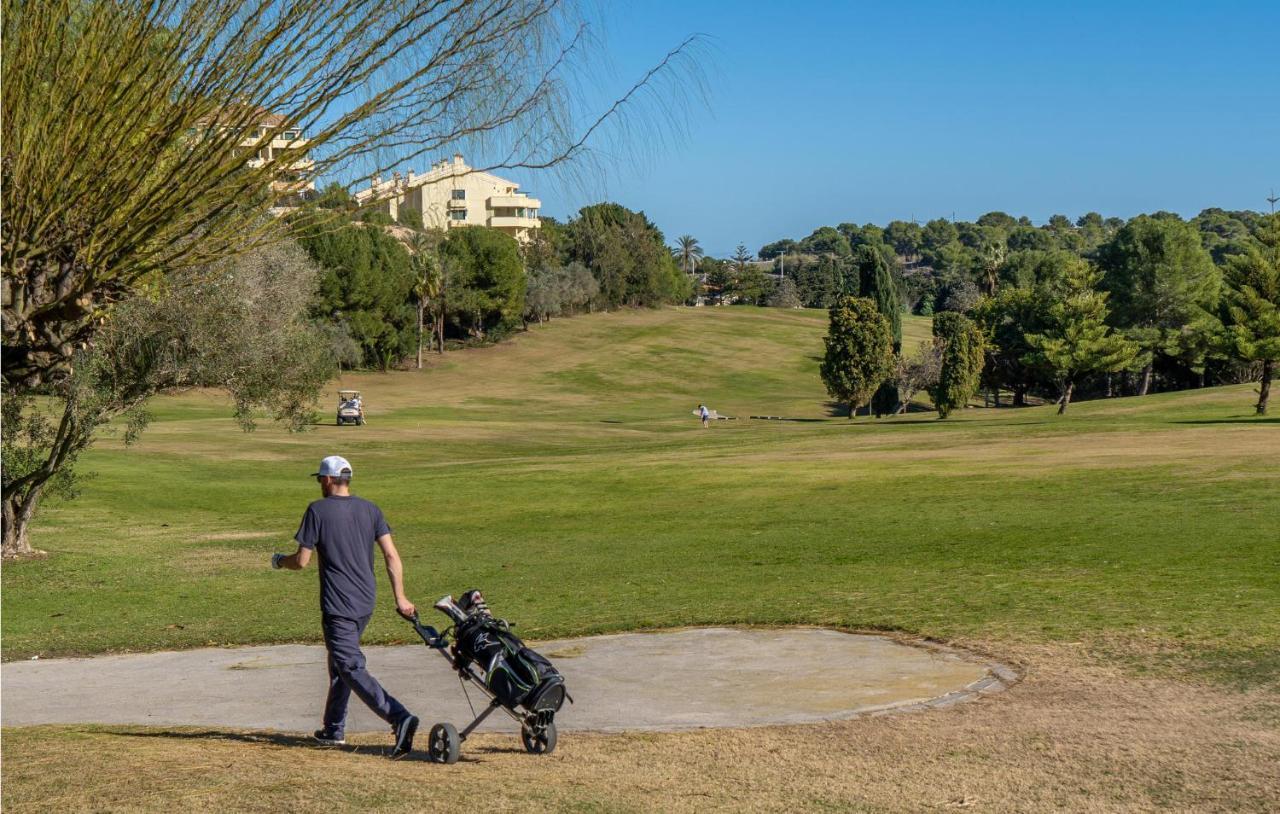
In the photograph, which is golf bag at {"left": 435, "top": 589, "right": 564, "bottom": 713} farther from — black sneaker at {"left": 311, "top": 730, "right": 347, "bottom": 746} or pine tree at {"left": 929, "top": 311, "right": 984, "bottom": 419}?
pine tree at {"left": 929, "top": 311, "right": 984, "bottom": 419}

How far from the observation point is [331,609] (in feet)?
36.0

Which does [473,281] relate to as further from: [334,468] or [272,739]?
[334,468]

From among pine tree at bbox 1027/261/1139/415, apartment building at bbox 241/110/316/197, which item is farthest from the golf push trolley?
pine tree at bbox 1027/261/1139/415

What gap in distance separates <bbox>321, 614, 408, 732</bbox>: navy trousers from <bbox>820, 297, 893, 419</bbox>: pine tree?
81890 mm

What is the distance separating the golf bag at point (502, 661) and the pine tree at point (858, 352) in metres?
82.0

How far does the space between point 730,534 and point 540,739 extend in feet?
65.2

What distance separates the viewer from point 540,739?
10.8 metres

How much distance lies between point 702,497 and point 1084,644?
76.4 ft

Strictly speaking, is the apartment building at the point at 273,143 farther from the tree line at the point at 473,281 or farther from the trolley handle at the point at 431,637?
the tree line at the point at 473,281

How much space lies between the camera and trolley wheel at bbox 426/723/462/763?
414 inches

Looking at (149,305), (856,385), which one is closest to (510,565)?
(149,305)

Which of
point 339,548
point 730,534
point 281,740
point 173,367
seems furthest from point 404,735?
point 730,534

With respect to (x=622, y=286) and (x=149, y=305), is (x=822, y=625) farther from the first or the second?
(x=622, y=286)

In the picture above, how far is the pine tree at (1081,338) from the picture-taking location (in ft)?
282
